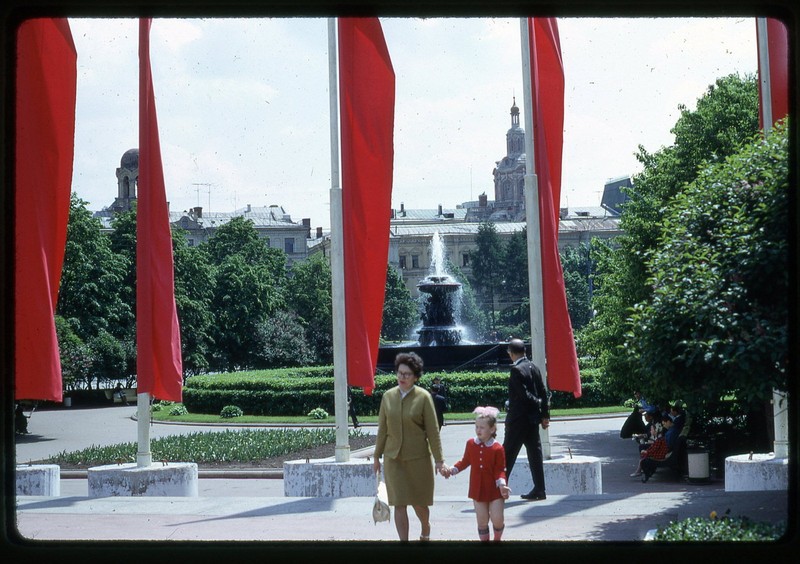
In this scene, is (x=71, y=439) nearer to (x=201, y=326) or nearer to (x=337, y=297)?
(x=337, y=297)

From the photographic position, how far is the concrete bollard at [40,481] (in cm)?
1248

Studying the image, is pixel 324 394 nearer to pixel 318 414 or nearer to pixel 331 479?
pixel 318 414

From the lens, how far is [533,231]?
40.0 ft

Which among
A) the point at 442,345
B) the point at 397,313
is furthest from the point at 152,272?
the point at 397,313

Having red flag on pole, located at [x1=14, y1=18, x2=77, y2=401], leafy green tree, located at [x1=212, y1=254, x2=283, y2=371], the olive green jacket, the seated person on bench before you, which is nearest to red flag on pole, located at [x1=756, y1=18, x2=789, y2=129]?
the olive green jacket

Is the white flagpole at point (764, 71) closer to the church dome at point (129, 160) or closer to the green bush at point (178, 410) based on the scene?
the green bush at point (178, 410)

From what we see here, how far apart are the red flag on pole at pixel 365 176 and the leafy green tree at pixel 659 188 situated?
10398 millimetres

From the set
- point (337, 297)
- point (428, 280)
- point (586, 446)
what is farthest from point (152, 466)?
point (428, 280)

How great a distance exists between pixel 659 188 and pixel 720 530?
1740 centimetres

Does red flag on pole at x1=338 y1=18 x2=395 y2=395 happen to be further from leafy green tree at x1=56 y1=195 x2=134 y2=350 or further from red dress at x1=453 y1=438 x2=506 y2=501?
leafy green tree at x1=56 y1=195 x2=134 y2=350

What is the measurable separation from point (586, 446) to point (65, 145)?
49.7ft

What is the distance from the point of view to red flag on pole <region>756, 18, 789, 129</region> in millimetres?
11289

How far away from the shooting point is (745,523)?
7312mm

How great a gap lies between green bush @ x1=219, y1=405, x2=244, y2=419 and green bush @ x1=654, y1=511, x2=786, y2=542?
25127 millimetres
